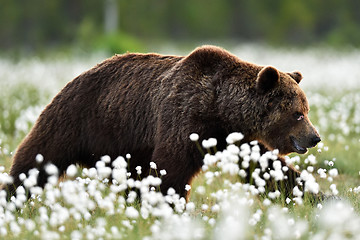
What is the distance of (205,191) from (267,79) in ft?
5.05

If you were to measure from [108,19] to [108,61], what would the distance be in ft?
94.1

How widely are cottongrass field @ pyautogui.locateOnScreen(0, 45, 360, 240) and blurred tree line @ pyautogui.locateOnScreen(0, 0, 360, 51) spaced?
1851cm

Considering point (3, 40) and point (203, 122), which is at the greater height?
point (203, 122)

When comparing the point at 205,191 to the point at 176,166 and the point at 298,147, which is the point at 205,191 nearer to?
the point at 176,166

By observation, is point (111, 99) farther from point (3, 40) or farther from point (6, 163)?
point (3, 40)

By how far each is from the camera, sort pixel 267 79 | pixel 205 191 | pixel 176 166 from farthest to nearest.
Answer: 1. pixel 205 191
2. pixel 267 79
3. pixel 176 166

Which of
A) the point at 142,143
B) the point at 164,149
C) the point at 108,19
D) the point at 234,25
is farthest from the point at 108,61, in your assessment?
the point at 234,25

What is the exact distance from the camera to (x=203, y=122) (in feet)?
15.5

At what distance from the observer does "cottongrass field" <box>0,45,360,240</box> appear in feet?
11.1

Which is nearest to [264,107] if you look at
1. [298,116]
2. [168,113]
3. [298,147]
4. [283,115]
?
[283,115]

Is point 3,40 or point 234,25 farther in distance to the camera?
point 234,25

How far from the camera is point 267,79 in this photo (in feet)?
15.5

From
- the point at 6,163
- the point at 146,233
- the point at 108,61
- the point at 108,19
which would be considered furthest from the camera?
the point at 108,19

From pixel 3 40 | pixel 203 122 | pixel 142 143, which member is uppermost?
pixel 203 122
